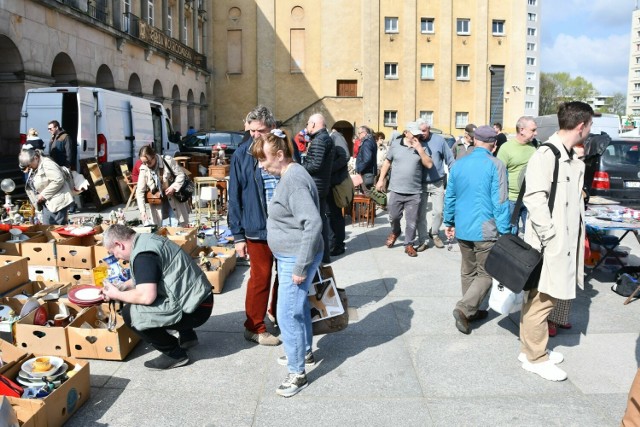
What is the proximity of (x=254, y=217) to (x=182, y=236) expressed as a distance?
2.72m

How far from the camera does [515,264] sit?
4.36 meters

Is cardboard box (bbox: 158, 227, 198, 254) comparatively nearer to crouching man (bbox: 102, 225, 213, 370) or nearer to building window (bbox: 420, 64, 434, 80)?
crouching man (bbox: 102, 225, 213, 370)

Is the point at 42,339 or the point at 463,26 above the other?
the point at 463,26

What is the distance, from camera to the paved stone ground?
3834mm

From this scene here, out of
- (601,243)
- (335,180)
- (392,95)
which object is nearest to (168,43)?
(392,95)

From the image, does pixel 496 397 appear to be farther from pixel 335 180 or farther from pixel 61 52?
pixel 61 52

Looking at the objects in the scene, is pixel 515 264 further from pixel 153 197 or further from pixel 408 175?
pixel 153 197

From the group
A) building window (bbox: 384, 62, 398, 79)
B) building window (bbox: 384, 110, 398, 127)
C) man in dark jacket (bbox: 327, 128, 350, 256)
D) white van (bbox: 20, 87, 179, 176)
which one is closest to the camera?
man in dark jacket (bbox: 327, 128, 350, 256)

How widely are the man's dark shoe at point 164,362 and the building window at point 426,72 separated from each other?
37.0 m

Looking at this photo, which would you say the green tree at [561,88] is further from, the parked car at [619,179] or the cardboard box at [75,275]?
the cardboard box at [75,275]

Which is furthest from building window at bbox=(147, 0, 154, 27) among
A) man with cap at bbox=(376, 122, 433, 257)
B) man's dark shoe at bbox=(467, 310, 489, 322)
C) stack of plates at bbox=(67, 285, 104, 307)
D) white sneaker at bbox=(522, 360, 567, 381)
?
white sneaker at bbox=(522, 360, 567, 381)

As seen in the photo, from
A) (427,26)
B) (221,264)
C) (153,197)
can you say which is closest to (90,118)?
(153,197)

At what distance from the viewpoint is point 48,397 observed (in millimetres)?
3520

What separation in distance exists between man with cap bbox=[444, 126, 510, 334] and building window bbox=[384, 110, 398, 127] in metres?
34.1
